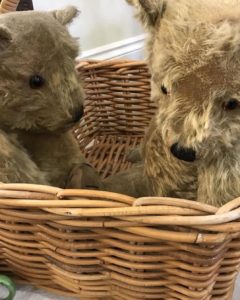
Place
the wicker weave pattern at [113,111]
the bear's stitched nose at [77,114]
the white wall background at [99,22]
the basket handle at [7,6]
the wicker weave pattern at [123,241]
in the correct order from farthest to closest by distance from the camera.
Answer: the white wall background at [99,22] → the wicker weave pattern at [113,111] → the basket handle at [7,6] → the bear's stitched nose at [77,114] → the wicker weave pattern at [123,241]

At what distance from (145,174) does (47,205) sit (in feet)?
0.75

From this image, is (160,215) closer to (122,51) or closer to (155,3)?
(155,3)

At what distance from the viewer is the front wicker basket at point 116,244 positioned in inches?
16.8

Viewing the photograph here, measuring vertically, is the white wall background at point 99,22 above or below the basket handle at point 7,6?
below

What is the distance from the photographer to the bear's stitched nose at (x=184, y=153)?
0.50m

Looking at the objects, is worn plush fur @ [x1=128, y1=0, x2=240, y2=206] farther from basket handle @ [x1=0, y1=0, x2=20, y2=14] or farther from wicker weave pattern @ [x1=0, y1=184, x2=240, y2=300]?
basket handle @ [x1=0, y1=0, x2=20, y2=14]

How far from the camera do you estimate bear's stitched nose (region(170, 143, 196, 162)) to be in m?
0.50

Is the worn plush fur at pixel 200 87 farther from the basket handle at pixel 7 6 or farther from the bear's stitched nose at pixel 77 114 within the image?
the basket handle at pixel 7 6

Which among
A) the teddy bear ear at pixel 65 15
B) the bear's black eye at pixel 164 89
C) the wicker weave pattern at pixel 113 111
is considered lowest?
the wicker weave pattern at pixel 113 111

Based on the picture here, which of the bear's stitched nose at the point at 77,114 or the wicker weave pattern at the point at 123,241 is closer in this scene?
the wicker weave pattern at the point at 123,241

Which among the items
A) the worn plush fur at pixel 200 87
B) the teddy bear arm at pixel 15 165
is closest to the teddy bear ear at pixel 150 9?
the worn plush fur at pixel 200 87

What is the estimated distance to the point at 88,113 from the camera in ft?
3.50

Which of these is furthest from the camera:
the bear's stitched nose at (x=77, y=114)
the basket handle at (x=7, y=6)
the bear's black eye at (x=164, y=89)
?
the basket handle at (x=7, y=6)

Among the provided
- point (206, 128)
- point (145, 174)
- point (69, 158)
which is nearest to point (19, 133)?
point (69, 158)
